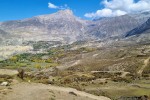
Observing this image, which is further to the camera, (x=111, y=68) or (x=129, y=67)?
(x=111, y=68)

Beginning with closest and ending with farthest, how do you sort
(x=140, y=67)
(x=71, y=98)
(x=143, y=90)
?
(x=71, y=98) → (x=143, y=90) → (x=140, y=67)

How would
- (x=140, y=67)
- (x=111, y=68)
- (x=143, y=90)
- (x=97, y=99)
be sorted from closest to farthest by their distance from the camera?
(x=97, y=99), (x=143, y=90), (x=140, y=67), (x=111, y=68)

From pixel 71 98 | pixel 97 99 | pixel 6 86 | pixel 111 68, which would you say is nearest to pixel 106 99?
pixel 97 99

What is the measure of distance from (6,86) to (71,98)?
12.3 m

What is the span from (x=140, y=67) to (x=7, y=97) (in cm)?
9589

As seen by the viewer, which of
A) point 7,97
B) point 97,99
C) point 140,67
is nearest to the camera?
point 7,97

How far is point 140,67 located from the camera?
130m

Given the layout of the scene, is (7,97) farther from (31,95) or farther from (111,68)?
(111,68)

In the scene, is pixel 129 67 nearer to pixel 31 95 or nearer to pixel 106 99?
pixel 106 99

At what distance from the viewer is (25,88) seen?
51.0 meters

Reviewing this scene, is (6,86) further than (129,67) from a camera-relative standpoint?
No

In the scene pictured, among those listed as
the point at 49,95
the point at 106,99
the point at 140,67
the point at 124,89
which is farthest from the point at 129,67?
the point at 49,95

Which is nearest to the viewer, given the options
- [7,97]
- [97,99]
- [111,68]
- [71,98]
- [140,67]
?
[7,97]

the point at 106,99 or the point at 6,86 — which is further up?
the point at 6,86
